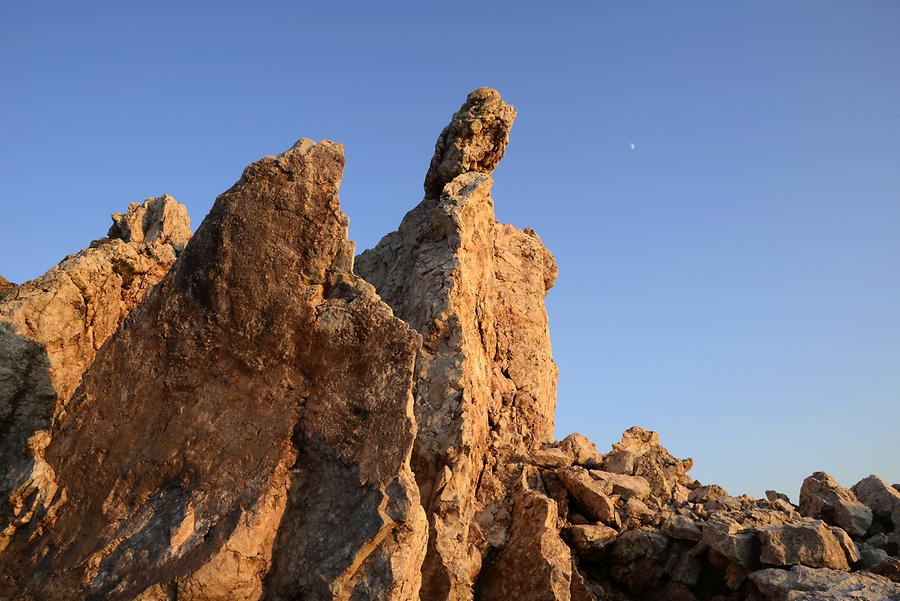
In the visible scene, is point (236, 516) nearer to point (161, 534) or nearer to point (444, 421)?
point (161, 534)

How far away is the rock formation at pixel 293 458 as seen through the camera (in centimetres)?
1136

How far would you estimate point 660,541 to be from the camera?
1888 centimetres

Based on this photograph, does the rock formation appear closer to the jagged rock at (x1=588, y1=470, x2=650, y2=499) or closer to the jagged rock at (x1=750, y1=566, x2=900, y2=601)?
the jagged rock at (x1=750, y1=566, x2=900, y2=601)

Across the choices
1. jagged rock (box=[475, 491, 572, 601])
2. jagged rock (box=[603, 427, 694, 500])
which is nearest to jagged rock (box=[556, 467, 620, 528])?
jagged rock (box=[475, 491, 572, 601])

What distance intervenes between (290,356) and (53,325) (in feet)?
19.1

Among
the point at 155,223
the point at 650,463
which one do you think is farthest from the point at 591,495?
the point at 155,223

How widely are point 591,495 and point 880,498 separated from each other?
27.2ft

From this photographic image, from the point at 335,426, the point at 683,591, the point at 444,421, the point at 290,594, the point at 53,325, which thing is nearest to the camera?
the point at 290,594

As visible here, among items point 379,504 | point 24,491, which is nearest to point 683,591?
point 379,504

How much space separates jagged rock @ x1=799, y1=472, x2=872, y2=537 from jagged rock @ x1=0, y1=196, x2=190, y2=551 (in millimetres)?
17575

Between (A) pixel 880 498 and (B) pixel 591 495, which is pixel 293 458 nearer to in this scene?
(B) pixel 591 495

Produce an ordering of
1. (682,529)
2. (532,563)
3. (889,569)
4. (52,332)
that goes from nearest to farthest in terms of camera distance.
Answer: (52,332), (532,563), (889,569), (682,529)

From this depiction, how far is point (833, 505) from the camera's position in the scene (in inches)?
838

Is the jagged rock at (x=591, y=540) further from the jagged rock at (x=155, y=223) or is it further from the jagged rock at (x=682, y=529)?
the jagged rock at (x=155, y=223)
